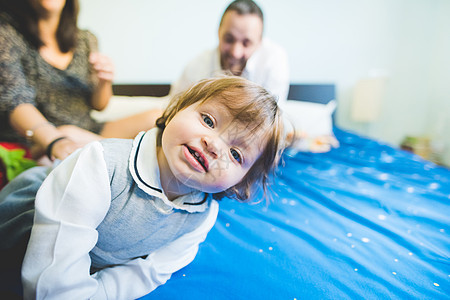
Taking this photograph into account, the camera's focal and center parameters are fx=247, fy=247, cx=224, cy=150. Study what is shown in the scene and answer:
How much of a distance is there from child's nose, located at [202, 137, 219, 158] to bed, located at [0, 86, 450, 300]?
0.88ft

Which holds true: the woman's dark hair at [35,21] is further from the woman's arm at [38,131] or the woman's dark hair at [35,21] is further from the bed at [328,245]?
the bed at [328,245]

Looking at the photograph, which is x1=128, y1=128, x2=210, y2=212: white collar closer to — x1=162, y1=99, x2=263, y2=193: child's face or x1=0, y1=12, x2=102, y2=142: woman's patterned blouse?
x1=162, y1=99, x2=263, y2=193: child's face

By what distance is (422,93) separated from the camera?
283 centimetres

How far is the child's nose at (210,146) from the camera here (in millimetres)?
408

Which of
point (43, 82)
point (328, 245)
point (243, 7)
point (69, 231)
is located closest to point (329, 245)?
point (328, 245)

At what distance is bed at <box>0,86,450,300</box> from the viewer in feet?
1.79

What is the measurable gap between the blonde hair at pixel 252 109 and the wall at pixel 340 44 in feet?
5.86

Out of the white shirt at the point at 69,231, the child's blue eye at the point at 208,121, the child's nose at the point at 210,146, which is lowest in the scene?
the white shirt at the point at 69,231

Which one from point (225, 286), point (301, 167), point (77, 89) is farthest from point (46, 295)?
point (301, 167)

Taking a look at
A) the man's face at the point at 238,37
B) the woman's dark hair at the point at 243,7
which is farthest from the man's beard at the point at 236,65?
the woman's dark hair at the point at 243,7

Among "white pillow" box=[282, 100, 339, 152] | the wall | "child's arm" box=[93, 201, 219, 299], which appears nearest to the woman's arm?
"child's arm" box=[93, 201, 219, 299]

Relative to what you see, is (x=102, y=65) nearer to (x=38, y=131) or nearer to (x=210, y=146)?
(x=38, y=131)

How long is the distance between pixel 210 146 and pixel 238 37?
0.68 metres

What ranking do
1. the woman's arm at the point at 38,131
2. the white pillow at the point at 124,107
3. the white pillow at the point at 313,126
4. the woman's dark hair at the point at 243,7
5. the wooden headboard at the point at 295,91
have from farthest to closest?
the wooden headboard at the point at 295,91
the white pillow at the point at 313,126
the white pillow at the point at 124,107
the woman's dark hair at the point at 243,7
the woman's arm at the point at 38,131
